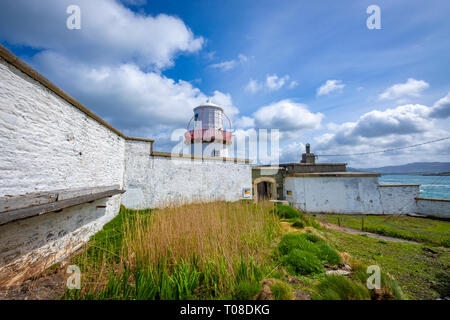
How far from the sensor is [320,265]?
3.03m

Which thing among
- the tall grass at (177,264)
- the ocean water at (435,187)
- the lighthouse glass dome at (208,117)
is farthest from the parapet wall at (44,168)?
the ocean water at (435,187)

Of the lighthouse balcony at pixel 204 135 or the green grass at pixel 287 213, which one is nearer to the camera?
the green grass at pixel 287 213

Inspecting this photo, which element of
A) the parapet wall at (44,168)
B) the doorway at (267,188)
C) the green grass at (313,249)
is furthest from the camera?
the doorway at (267,188)

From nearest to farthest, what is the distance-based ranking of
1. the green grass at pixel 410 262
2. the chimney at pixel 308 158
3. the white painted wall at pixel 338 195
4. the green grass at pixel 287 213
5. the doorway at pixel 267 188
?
1. the green grass at pixel 410 262
2. the green grass at pixel 287 213
3. the white painted wall at pixel 338 195
4. the doorway at pixel 267 188
5. the chimney at pixel 308 158

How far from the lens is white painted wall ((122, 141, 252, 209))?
7.45m

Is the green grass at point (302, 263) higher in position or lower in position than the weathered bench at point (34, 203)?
lower

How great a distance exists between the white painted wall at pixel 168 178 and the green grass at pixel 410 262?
190 inches

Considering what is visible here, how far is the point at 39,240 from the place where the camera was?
3182 millimetres

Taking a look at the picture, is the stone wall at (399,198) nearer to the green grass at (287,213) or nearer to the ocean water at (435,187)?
the ocean water at (435,187)

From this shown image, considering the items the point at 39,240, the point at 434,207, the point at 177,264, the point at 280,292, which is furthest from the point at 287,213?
the point at 434,207

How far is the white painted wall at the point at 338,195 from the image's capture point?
40.3 feet
